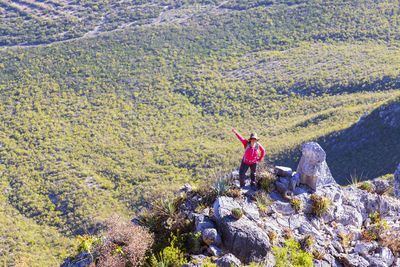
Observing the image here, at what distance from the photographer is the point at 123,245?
9422 millimetres

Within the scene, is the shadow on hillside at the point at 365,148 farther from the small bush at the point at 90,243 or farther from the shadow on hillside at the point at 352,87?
the small bush at the point at 90,243

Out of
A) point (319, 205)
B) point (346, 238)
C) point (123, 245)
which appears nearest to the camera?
point (123, 245)

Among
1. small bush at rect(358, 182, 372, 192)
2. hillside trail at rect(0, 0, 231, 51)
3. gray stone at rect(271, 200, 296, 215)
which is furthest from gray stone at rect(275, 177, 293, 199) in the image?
hillside trail at rect(0, 0, 231, 51)

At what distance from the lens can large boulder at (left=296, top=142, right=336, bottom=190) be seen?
12.3 meters

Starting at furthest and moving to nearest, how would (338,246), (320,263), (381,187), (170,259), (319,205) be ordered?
(381,187) → (319,205) → (338,246) → (320,263) → (170,259)

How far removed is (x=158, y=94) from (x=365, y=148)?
5018cm

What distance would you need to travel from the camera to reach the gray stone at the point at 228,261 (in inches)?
332

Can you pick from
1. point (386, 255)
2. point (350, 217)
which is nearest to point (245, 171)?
point (350, 217)

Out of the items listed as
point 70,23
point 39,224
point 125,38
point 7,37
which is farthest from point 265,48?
point 7,37

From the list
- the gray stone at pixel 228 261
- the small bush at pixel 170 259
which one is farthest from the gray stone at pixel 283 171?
the small bush at pixel 170 259

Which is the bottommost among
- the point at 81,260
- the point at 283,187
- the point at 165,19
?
the point at 81,260

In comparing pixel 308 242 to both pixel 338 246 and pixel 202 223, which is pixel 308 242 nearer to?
pixel 338 246

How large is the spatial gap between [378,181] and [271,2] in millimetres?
101025

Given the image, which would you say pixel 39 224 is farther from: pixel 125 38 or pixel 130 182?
pixel 125 38
